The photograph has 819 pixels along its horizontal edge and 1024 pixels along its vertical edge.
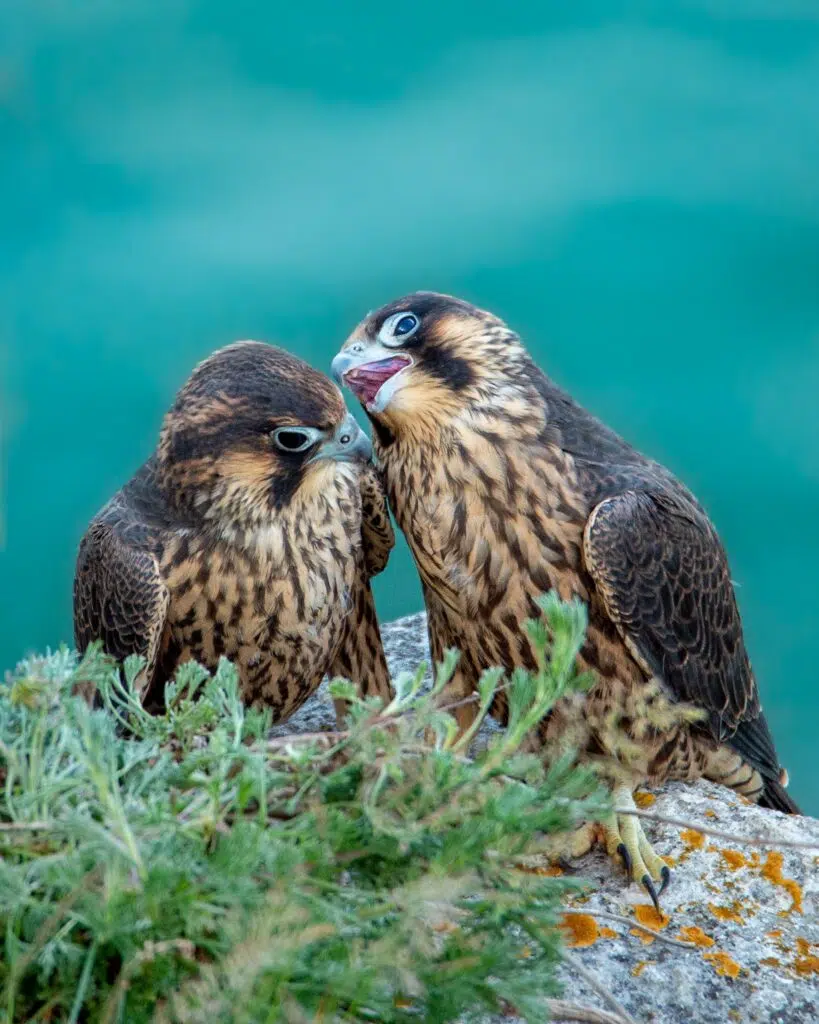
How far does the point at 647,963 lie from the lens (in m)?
1.58

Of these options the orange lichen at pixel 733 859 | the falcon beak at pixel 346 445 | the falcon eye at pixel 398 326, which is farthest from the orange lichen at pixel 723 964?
the falcon eye at pixel 398 326

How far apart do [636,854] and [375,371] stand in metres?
0.82

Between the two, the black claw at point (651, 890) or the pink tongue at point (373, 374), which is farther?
the pink tongue at point (373, 374)

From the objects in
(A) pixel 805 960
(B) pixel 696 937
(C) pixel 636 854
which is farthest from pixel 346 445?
(A) pixel 805 960

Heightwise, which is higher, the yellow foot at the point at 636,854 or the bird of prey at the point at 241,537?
the bird of prey at the point at 241,537

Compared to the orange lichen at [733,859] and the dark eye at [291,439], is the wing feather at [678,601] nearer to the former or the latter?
the orange lichen at [733,859]

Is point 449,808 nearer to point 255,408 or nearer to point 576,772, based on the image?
point 576,772

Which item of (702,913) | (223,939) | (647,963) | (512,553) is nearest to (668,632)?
(512,553)

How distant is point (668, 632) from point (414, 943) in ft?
3.66

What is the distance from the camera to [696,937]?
1.67 meters

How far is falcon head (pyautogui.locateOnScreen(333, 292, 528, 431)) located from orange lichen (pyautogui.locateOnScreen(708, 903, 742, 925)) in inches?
31.9

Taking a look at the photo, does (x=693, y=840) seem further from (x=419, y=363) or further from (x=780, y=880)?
(x=419, y=363)

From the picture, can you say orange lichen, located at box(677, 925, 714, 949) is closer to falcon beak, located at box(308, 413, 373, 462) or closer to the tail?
the tail

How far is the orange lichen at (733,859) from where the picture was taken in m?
1.83
